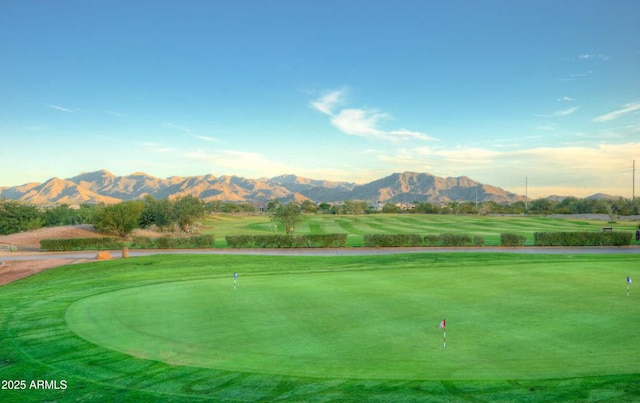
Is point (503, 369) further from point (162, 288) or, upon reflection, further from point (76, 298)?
point (76, 298)

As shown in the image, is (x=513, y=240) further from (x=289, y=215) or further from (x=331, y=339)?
(x=331, y=339)

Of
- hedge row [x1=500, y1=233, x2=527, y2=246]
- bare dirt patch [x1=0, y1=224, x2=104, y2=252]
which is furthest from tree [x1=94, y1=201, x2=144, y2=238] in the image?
hedge row [x1=500, y1=233, x2=527, y2=246]

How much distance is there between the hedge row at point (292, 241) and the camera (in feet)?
131

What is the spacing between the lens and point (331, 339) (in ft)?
32.0

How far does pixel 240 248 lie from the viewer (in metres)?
39.8

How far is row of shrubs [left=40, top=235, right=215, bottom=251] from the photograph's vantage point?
39.9m

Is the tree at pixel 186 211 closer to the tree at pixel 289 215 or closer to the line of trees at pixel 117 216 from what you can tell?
the line of trees at pixel 117 216

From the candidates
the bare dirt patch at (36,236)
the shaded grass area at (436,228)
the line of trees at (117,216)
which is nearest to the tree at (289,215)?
the shaded grass area at (436,228)

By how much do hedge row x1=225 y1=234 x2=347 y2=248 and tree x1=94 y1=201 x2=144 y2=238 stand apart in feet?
54.6

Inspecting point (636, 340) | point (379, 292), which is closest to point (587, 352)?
point (636, 340)

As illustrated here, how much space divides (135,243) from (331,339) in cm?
3659

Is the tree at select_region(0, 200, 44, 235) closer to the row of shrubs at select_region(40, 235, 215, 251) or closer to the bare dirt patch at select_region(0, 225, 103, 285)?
the bare dirt patch at select_region(0, 225, 103, 285)

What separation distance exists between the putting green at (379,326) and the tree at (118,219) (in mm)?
36169

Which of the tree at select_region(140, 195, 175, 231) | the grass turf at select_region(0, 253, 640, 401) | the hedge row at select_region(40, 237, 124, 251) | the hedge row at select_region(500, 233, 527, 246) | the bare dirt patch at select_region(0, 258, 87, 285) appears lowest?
the bare dirt patch at select_region(0, 258, 87, 285)
